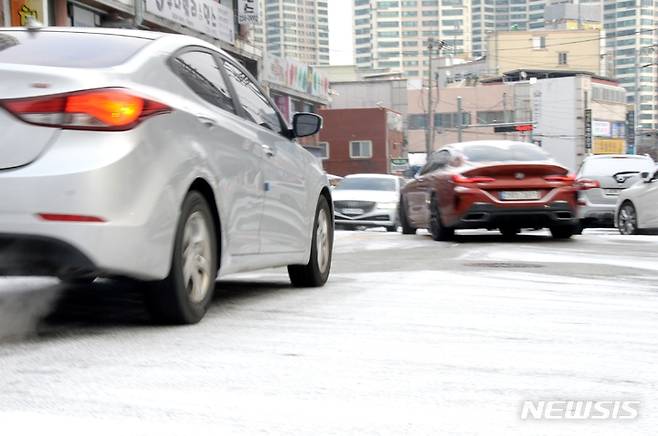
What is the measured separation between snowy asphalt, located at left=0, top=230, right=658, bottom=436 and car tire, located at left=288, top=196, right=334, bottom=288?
0.16 metres

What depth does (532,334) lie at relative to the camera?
205 inches

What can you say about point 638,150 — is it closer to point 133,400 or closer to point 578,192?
point 578,192

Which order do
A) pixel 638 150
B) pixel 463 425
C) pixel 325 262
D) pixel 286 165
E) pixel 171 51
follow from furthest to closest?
pixel 638 150 < pixel 325 262 < pixel 286 165 < pixel 171 51 < pixel 463 425

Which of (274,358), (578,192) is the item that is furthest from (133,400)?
(578,192)

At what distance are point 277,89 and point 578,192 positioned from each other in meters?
30.7

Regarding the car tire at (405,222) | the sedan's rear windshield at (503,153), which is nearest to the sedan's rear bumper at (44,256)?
the sedan's rear windshield at (503,153)

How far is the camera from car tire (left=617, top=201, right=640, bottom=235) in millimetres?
16692

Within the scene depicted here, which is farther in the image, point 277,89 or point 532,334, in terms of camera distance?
point 277,89

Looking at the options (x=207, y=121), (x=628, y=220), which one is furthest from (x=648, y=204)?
(x=207, y=121)

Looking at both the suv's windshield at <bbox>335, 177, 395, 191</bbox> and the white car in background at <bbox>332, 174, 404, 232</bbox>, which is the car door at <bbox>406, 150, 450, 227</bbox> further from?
the suv's windshield at <bbox>335, 177, 395, 191</bbox>

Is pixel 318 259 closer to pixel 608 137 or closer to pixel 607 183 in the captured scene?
pixel 607 183

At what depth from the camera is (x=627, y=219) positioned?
17.0 meters

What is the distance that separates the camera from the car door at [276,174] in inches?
256

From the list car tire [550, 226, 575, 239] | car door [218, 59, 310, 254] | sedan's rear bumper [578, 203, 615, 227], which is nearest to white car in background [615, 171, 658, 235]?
sedan's rear bumper [578, 203, 615, 227]
